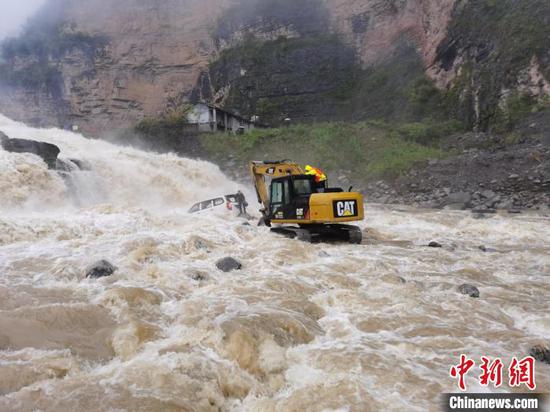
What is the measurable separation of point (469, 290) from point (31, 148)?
17048 millimetres

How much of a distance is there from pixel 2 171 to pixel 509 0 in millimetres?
35381

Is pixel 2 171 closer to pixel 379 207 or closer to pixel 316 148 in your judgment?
pixel 379 207

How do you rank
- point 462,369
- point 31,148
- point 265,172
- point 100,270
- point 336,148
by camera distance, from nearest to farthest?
point 462,369
point 100,270
point 265,172
point 31,148
point 336,148

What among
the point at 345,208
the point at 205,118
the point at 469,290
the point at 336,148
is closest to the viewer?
the point at 469,290

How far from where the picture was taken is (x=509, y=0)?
30.5 meters

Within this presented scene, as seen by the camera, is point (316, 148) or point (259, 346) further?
point (316, 148)

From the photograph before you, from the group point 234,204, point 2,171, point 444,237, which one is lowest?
point 444,237

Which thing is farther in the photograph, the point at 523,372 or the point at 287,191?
the point at 287,191

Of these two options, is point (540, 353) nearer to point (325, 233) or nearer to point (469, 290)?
point (469, 290)

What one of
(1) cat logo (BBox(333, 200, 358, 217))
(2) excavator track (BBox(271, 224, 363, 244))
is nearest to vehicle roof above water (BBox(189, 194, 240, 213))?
(2) excavator track (BBox(271, 224, 363, 244))

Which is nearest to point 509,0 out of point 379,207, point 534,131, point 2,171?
point 534,131

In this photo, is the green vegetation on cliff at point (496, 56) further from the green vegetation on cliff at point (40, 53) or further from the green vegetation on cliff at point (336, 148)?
the green vegetation on cliff at point (40, 53)

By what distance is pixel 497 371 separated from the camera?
407 cm

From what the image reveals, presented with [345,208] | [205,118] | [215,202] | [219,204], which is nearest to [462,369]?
[345,208]
